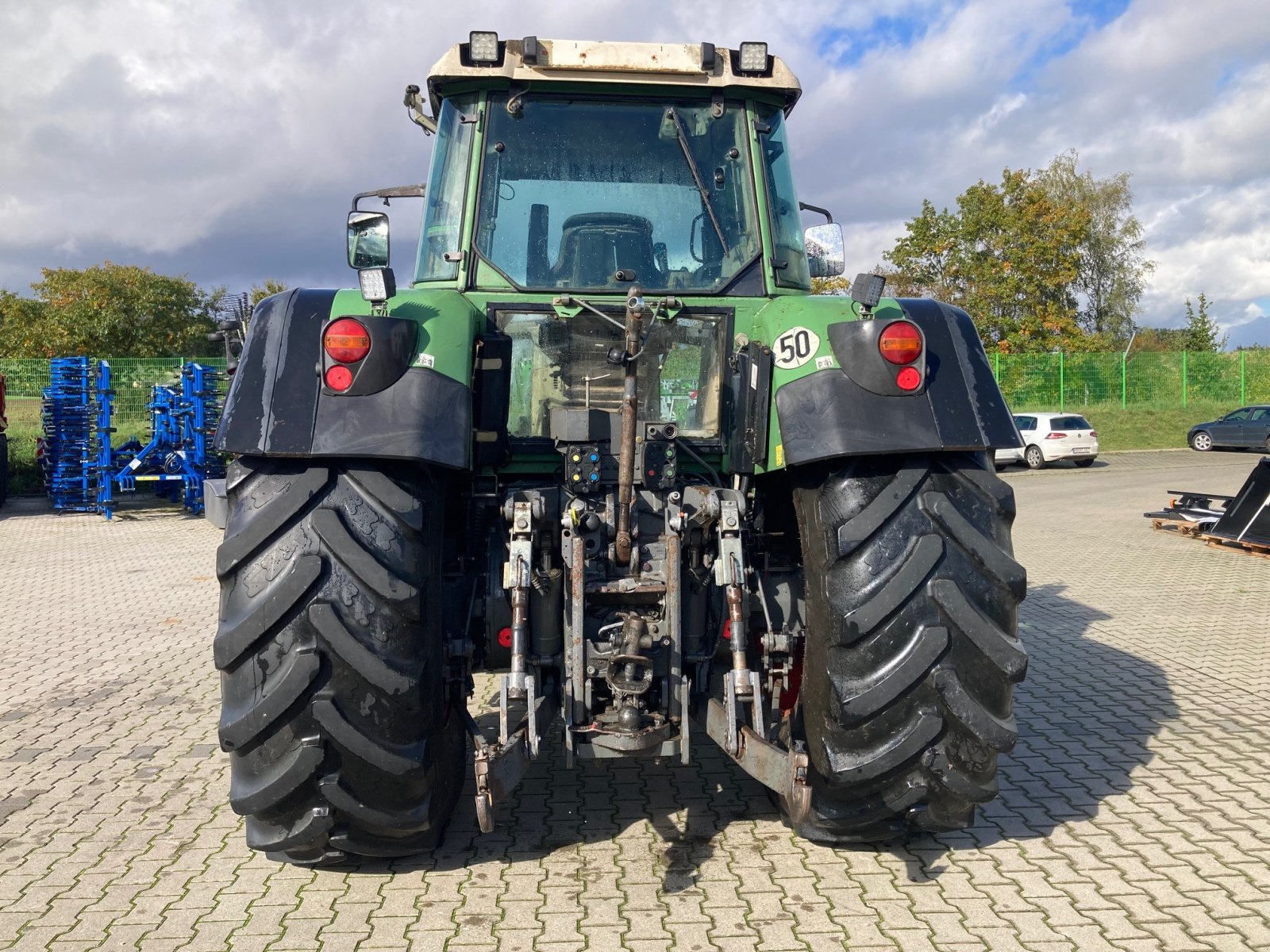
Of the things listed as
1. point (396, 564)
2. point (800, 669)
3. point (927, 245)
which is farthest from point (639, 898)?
point (927, 245)

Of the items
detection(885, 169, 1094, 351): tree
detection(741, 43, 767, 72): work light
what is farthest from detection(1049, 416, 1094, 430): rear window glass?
detection(741, 43, 767, 72): work light

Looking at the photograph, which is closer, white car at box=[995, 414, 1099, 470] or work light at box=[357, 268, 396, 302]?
work light at box=[357, 268, 396, 302]

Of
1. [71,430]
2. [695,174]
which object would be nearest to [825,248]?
[695,174]

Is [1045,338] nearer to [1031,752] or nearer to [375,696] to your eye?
[1031,752]

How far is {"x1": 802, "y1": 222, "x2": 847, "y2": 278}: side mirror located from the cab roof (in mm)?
802

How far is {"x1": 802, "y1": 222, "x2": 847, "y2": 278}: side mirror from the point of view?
504 centimetres

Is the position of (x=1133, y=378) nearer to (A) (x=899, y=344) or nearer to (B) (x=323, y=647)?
(A) (x=899, y=344)

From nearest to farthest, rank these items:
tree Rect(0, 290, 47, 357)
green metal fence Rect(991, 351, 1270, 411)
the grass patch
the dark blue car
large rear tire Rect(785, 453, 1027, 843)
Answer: large rear tire Rect(785, 453, 1027, 843)
the dark blue car
the grass patch
green metal fence Rect(991, 351, 1270, 411)
tree Rect(0, 290, 47, 357)

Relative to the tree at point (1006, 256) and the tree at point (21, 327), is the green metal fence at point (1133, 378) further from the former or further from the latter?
the tree at point (21, 327)

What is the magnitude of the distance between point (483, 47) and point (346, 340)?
63.5 inches

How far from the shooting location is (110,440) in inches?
671

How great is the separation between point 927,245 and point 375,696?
122 ft

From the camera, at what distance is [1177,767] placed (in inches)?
199

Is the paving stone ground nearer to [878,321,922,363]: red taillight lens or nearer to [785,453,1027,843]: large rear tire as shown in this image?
[785,453,1027,843]: large rear tire
